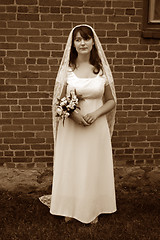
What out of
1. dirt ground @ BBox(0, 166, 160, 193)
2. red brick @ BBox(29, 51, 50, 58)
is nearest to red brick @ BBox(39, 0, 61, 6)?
red brick @ BBox(29, 51, 50, 58)

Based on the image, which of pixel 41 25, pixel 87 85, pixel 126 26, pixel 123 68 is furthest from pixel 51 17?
pixel 87 85

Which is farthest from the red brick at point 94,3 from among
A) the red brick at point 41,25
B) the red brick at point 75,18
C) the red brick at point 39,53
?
the red brick at point 39,53

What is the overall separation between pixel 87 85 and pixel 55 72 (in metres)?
1.07

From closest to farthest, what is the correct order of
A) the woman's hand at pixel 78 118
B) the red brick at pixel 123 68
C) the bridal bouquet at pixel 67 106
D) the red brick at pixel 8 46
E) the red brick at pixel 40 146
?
the bridal bouquet at pixel 67 106, the woman's hand at pixel 78 118, the red brick at pixel 8 46, the red brick at pixel 123 68, the red brick at pixel 40 146

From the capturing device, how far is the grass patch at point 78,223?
3.23 metres

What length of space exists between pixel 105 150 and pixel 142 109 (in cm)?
117

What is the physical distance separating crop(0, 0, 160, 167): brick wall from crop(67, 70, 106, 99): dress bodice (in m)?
0.95

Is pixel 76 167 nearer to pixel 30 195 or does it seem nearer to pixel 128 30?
pixel 30 195

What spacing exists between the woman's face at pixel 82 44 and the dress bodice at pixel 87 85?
0.86ft

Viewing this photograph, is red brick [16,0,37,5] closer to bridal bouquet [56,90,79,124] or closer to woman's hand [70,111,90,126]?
bridal bouquet [56,90,79,124]

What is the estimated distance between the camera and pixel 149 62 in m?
3.99

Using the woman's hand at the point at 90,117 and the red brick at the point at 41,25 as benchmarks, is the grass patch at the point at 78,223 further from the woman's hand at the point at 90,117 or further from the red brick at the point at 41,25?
the red brick at the point at 41,25

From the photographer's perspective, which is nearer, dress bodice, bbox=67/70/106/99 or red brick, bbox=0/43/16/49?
dress bodice, bbox=67/70/106/99

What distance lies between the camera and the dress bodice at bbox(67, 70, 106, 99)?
304cm
